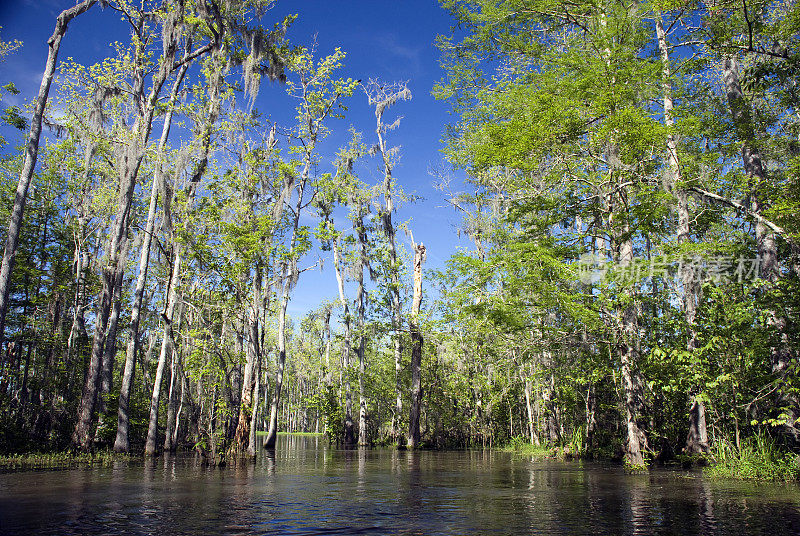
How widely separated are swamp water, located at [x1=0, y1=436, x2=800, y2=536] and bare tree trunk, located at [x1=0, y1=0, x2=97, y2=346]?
6.50 m

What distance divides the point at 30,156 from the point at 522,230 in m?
17.4

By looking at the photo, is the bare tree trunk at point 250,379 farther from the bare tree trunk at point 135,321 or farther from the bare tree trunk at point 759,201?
the bare tree trunk at point 759,201

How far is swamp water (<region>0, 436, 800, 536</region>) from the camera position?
206 inches

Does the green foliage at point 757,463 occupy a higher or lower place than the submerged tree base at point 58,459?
higher

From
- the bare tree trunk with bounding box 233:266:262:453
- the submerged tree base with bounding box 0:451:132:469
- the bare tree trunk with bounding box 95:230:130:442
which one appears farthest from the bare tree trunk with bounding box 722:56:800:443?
the bare tree trunk with bounding box 95:230:130:442

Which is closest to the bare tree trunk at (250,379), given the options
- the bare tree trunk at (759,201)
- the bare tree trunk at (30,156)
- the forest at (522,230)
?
the forest at (522,230)

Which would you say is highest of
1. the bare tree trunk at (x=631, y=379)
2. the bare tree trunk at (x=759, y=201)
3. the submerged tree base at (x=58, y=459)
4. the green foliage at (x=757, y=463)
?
the bare tree trunk at (x=759, y=201)

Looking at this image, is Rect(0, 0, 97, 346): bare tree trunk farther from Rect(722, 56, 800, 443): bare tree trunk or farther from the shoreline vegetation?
Rect(722, 56, 800, 443): bare tree trunk

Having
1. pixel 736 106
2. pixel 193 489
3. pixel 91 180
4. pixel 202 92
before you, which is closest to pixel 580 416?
pixel 736 106

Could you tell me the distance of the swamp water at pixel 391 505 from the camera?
17.2 ft

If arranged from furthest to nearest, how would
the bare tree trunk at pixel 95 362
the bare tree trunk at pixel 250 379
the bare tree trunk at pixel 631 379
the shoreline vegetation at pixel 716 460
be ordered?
the bare tree trunk at pixel 95 362 < the bare tree trunk at pixel 250 379 < the bare tree trunk at pixel 631 379 < the shoreline vegetation at pixel 716 460

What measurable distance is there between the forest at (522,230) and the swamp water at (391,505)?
126 inches

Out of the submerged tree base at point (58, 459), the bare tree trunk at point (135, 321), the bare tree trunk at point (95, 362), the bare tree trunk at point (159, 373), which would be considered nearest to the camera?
the submerged tree base at point (58, 459)

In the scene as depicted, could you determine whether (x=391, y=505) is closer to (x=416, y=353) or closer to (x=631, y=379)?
(x=631, y=379)
